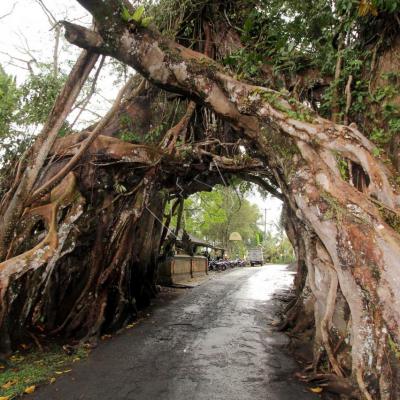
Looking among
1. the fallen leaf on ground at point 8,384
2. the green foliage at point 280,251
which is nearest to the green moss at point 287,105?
the fallen leaf on ground at point 8,384

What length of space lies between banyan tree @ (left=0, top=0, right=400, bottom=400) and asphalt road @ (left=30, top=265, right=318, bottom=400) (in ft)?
1.99

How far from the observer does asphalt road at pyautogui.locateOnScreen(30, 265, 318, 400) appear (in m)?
4.21

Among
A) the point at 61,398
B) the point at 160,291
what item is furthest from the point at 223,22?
the point at 160,291

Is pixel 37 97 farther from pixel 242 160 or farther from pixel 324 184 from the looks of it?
pixel 324 184

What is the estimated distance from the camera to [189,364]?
516cm

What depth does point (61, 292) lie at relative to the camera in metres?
6.92

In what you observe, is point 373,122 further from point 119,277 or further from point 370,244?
point 119,277

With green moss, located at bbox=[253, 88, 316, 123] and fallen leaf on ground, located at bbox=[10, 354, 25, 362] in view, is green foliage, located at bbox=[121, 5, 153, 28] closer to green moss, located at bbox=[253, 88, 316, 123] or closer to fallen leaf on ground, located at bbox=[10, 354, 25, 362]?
green moss, located at bbox=[253, 88, 316, 123]

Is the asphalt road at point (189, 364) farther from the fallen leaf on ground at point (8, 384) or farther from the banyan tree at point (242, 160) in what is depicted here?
the banyan tree at point (242, 160)

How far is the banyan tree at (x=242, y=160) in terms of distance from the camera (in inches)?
143

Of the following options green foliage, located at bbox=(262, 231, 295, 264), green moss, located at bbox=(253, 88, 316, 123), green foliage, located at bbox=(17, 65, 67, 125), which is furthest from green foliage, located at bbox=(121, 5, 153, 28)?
green foliage, located at bbox=(262, 231, 295, 264)

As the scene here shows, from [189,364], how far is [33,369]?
2.12 m

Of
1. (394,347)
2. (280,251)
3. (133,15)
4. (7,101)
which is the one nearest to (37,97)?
(7,101)

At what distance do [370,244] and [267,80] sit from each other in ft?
12.8
